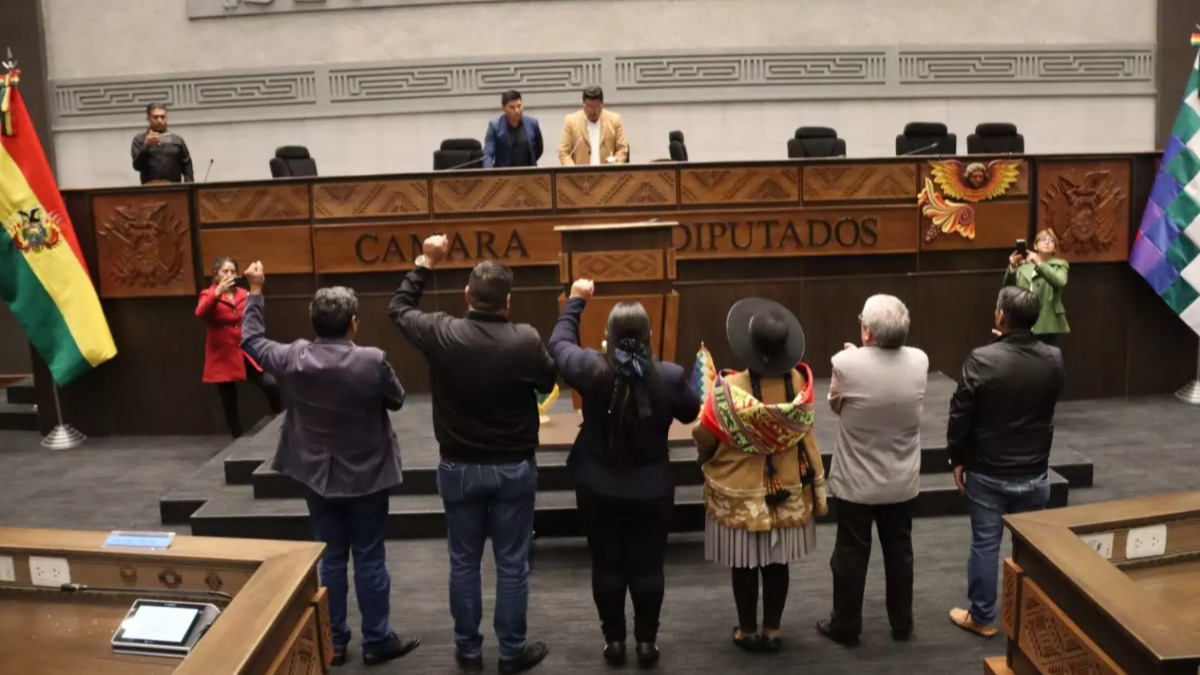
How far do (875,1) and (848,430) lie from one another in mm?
7428

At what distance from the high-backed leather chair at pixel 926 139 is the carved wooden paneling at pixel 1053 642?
565 centimetres

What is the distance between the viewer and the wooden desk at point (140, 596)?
252 cm

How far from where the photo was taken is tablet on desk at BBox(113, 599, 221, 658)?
2529 millimetres

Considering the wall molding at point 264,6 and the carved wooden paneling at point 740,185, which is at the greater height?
the wall molding at point 264,6

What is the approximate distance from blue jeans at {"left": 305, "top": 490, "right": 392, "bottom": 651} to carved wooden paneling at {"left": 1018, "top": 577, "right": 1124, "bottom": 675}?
234 centimetres

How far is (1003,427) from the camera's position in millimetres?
3965

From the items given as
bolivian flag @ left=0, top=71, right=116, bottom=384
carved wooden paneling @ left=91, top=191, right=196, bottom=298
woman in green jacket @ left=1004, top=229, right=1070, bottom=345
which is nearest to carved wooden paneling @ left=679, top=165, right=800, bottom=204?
woman in green jacket @ left=1004, top=229, right=1070, bottom=345

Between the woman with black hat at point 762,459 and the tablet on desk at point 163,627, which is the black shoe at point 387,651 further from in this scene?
the tablet on desk at point 163,627

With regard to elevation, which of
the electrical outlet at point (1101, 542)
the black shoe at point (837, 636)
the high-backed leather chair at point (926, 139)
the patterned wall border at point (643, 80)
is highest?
the patterned wall border at point (643, 80)

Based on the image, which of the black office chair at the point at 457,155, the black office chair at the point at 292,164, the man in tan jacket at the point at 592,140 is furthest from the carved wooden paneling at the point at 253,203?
the man in tan jacket at the point at 592,140

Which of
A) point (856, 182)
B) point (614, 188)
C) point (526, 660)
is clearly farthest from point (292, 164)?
point (526, 660)

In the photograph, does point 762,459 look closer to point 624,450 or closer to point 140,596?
point 624,450

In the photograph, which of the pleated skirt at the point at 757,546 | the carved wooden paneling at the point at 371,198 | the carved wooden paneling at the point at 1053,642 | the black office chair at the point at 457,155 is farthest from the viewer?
the black office chair at the point at 457,155

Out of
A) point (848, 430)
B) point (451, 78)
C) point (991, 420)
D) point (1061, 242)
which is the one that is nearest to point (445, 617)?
point (848, 430)
